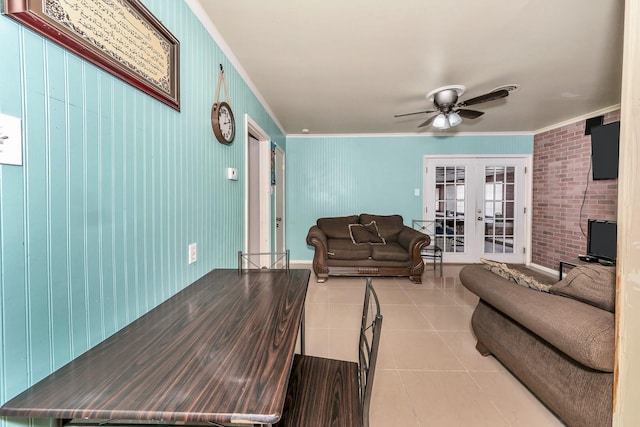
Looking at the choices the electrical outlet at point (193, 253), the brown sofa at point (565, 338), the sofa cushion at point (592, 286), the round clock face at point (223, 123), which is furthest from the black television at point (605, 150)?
→ the electrical outlet at point (193, 253)

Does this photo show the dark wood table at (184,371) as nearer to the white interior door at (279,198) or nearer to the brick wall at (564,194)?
the white interior door at (279,198)

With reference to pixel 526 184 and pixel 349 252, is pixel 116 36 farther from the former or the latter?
pixel 526 184

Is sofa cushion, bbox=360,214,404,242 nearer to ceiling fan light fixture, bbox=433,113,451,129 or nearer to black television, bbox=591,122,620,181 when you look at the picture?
ceiling fan light fixture, bbox=433,113,451,129

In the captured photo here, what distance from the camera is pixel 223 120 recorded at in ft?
6.25

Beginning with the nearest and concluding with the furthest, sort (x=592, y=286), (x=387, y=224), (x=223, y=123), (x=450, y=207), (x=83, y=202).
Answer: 1. (x=83, y=202)
2. (x=592, y=286)
3. (x=223, y=123)
4. (x=387, y=224)
5. (x=450, y=207)

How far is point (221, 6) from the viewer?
1641 mm

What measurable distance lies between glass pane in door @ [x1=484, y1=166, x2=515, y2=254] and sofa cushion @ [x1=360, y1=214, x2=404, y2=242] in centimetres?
163

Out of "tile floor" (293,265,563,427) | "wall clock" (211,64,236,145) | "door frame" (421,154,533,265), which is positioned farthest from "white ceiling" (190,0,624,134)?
"tile floor" (293,265,563,427)

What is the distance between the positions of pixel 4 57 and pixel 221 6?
52.2 inches

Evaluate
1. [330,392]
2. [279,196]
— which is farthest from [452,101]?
[330,392]

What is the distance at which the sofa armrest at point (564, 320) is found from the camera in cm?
106

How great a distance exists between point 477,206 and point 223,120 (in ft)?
14.8

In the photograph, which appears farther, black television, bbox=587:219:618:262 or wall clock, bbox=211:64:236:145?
black television, bbox=587:219:618:262

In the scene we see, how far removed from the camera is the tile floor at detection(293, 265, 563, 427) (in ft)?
4.81
